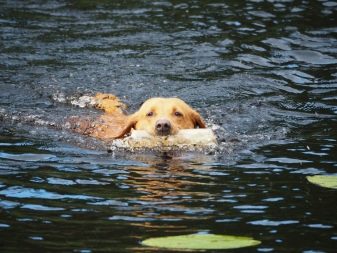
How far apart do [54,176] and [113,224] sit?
160 cm

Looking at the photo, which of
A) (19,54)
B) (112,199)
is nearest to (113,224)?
(112,199)

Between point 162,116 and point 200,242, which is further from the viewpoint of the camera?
point 162,116

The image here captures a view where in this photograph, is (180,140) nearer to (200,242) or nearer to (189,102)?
(189,102)

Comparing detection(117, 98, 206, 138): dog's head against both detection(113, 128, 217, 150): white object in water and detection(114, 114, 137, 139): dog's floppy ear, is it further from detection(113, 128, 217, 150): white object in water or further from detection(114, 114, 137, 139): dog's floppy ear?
detection(113, 128, 217, 150): white object in water

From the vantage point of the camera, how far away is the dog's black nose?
7586 millimetres

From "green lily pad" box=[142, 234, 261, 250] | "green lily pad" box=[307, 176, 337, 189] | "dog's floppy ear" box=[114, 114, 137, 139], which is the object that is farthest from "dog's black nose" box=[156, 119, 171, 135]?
"green lily pad" box=[142, 234, 261, 250]

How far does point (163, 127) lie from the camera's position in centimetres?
761

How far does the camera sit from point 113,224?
4.82 metres

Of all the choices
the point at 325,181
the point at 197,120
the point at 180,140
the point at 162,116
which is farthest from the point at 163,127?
the point at 325,181

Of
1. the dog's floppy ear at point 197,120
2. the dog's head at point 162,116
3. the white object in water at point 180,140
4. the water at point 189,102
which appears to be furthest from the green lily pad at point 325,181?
the dog's floppy ear at point 197,120

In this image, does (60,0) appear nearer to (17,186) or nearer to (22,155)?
(22,155)

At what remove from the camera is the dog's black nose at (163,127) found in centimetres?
759

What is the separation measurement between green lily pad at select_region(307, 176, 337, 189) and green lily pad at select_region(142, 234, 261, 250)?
1493 mm

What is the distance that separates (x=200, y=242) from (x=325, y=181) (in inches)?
72.1
